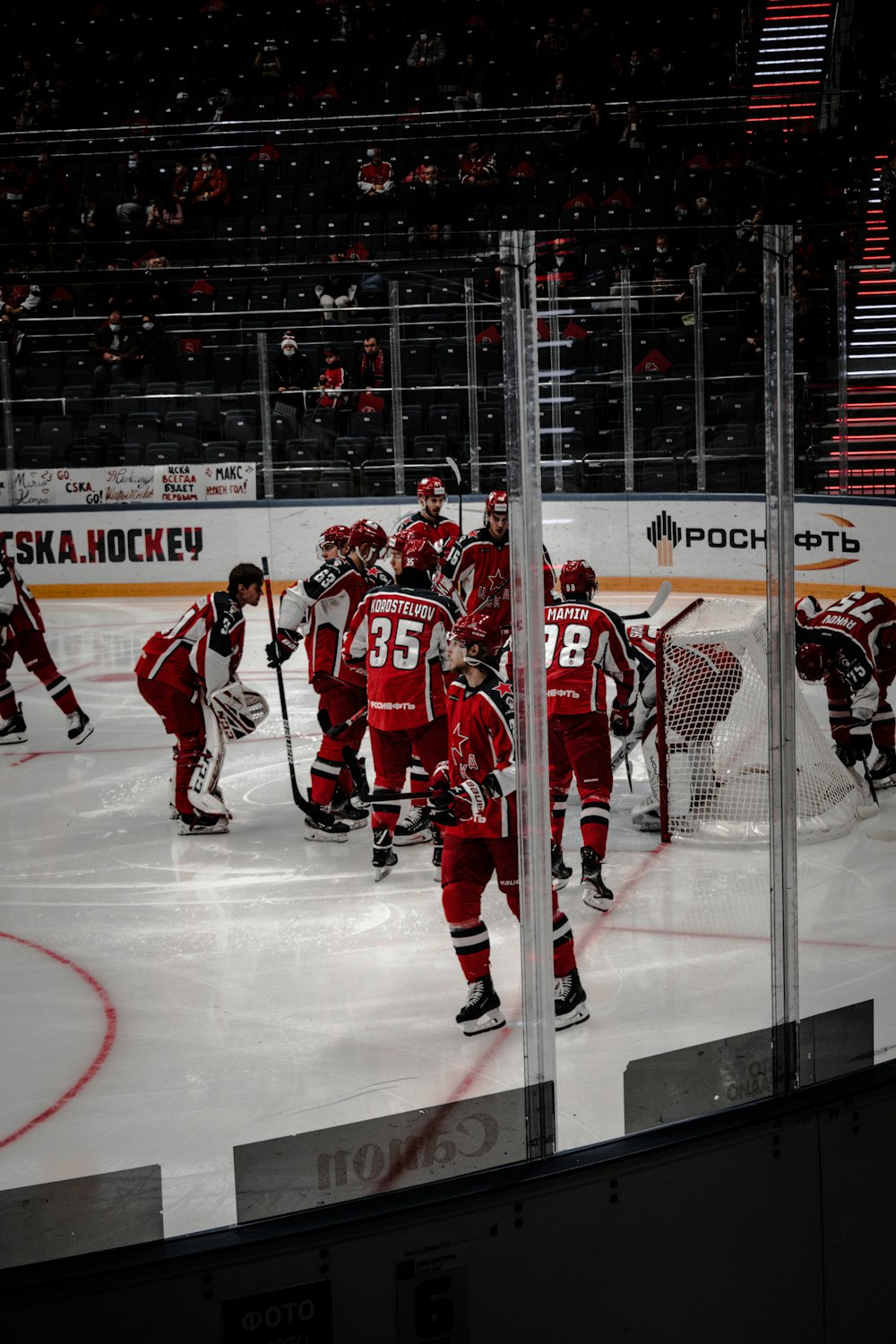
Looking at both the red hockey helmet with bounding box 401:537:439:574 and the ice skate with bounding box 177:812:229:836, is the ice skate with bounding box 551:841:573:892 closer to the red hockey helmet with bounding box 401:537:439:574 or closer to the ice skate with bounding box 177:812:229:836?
the red hockey helmet with bounding box 401:537:439:574

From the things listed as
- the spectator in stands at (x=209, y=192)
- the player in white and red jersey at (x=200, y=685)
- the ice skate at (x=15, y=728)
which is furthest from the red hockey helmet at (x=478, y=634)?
the spectator in stands at (x=209, y=192)

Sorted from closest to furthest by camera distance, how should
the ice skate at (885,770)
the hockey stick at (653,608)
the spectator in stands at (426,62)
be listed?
the hockey stick at (653,608) < the ice skate at (885,770) < the spectator in stands at (426,62)

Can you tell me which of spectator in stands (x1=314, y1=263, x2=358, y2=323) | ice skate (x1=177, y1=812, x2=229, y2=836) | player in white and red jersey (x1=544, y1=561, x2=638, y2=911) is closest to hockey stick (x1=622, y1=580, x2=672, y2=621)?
player in white and red jersey (x1=544, y1=561, x2=638, y2=911)

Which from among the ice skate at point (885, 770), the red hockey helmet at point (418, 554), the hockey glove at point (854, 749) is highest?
the red hockey helmet at point (418, 554)

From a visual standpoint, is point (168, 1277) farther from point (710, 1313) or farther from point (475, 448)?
point (475, 448)

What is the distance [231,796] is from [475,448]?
5.16 meters

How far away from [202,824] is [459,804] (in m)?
2.51

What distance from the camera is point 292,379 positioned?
1157 centimetres

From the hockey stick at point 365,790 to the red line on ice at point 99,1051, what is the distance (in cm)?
115

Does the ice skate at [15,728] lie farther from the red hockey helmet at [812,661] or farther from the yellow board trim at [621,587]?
the red hockey helmet at [812,661]

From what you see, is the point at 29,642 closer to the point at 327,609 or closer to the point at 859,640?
the point at 327,609

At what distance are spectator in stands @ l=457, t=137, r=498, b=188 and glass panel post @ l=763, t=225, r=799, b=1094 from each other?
1225cm

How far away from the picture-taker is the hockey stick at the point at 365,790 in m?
4.96

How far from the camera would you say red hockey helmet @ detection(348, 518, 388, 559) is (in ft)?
18.4
